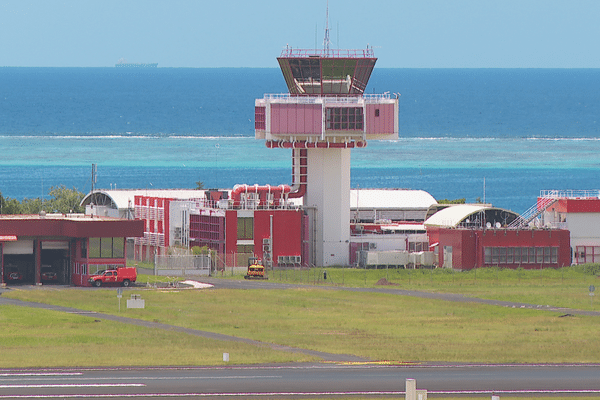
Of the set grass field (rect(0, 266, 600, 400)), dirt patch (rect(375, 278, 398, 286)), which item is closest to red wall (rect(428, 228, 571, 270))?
grass field (rect(0, 266, 600, 400))

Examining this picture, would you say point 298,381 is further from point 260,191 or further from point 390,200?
point 390,200

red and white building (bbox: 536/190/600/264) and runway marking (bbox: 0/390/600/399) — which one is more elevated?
red and white building (bbox: 536/190/600/264)

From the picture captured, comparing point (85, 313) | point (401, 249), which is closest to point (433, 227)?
point (401, 249)

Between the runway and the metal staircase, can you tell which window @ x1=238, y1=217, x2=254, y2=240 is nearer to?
the metal staircase

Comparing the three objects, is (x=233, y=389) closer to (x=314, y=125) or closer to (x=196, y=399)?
(x=196, y=399)

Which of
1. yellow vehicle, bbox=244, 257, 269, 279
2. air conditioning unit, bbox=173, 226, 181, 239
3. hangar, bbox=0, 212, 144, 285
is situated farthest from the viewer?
air conditioning unit, bbox=173, 226, 181, 239

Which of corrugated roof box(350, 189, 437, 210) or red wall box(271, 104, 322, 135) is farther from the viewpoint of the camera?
corrugated roof box(350, 189, 437, 210)

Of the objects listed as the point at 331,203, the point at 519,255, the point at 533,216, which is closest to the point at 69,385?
the point at 519,255

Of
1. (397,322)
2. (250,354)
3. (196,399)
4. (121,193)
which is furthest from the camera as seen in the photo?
(121,193)
